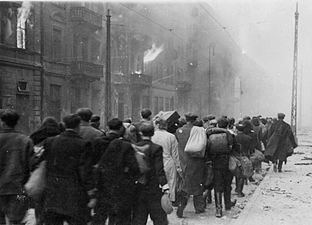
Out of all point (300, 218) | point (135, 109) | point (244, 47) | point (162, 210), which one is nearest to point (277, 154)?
point (300, 218)

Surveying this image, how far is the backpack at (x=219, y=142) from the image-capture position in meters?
7.09

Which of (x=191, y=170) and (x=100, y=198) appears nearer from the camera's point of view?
(x=100, y=198)

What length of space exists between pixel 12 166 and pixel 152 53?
33.0 m

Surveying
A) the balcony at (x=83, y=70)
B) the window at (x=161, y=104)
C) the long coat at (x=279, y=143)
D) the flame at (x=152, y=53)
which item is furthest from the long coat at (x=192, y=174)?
the window at (x=161, y=104)

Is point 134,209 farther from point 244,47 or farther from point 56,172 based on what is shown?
point 244,47

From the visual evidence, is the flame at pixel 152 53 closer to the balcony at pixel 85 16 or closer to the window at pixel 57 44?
the balcony at pixel 85 16

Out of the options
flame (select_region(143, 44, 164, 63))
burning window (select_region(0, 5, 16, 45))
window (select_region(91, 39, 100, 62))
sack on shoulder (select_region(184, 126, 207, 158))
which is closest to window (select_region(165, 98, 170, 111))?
flame (select_region(143, 44, 164, 63))

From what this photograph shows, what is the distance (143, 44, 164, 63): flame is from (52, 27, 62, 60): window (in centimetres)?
1260

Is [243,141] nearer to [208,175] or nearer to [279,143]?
[208,175]

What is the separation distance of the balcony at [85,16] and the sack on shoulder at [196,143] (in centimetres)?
1956

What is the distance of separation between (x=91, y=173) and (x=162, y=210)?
3.16ft

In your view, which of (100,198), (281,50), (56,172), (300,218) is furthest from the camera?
(281,50)

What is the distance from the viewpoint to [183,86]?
43.1 meters

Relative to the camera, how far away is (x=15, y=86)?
19906 mm
